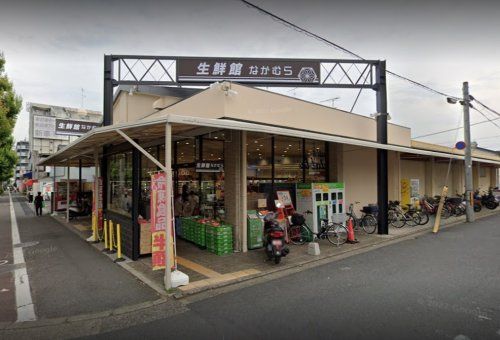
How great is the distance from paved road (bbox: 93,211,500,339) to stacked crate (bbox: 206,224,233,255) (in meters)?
2.43

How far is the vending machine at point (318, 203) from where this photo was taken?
1050 cm

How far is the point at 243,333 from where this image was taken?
4.20 m

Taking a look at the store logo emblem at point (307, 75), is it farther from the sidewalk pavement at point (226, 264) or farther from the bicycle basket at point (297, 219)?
the sidewalk pavement at point (226, 264)

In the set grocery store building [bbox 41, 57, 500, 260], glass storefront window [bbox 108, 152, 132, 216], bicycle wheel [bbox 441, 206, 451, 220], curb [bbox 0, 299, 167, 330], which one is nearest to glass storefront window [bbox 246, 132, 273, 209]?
grocery store building [bbox 41, 57, 500, 260]

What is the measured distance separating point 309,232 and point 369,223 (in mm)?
3236

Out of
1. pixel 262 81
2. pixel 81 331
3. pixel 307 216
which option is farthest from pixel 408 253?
pixel 81 331

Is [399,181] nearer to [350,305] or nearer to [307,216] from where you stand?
[307,216]

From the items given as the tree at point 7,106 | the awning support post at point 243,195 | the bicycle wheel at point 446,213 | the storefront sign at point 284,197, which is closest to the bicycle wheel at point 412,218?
the bicycle wheel at point 446,213

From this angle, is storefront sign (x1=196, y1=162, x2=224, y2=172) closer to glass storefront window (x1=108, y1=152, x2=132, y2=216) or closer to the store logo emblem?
glass storefront window (x1=108, y1=152, x2=132, y2=216)

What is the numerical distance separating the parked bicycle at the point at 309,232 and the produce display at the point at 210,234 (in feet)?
7.21

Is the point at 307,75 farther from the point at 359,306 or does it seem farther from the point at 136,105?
the point at 359,306

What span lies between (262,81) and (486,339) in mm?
9441

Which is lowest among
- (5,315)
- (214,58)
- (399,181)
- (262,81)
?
(5,315)

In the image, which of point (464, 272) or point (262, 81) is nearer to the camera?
point (464, 272)
